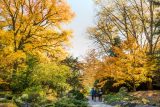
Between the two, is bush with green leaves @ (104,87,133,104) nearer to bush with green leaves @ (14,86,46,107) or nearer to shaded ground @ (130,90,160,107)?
shaded ground @ (130,90,160,107)

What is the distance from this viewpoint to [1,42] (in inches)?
1069

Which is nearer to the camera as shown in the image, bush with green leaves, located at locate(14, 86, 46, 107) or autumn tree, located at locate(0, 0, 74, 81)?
bush with green leaves, located at locate(14, 86, 46, 107)

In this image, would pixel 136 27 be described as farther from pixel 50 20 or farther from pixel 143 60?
pixel 50 20

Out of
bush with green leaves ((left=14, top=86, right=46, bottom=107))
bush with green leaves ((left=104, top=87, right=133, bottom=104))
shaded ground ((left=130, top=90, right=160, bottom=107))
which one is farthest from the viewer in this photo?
bush with green leaves ((left=104, top=87, right=133, bottom=104))

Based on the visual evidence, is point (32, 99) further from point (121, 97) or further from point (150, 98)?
point (150, 98)

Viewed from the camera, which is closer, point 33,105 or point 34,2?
point 33,105

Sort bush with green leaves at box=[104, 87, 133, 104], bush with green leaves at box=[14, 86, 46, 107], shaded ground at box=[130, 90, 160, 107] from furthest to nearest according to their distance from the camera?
bush with green leaves at box=[104, 87, 133, 104], shaded ground at box=[130, 90, 160, 107], bush with green leaves at box=[14, 86, 46, 107]

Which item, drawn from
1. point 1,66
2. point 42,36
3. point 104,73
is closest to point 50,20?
point 42,36

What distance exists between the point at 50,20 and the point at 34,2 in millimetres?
2006

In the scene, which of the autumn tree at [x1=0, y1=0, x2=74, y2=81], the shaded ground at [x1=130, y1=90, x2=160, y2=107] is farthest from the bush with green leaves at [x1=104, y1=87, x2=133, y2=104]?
the autumn tree at [x1=0, y1=0, x2=74, y2=81]

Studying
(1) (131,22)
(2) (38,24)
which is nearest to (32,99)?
(2) (38,24)

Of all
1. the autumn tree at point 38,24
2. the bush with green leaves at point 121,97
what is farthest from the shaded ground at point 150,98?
the autumn tree at point 38,24

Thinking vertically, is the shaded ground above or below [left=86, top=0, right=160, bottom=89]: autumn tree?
below

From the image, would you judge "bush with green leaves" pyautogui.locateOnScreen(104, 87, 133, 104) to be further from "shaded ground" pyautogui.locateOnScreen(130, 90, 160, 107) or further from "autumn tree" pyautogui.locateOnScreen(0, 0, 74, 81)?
"autumn tree" pyautogui.locateOnScreen(0, 0, 74, 81)
